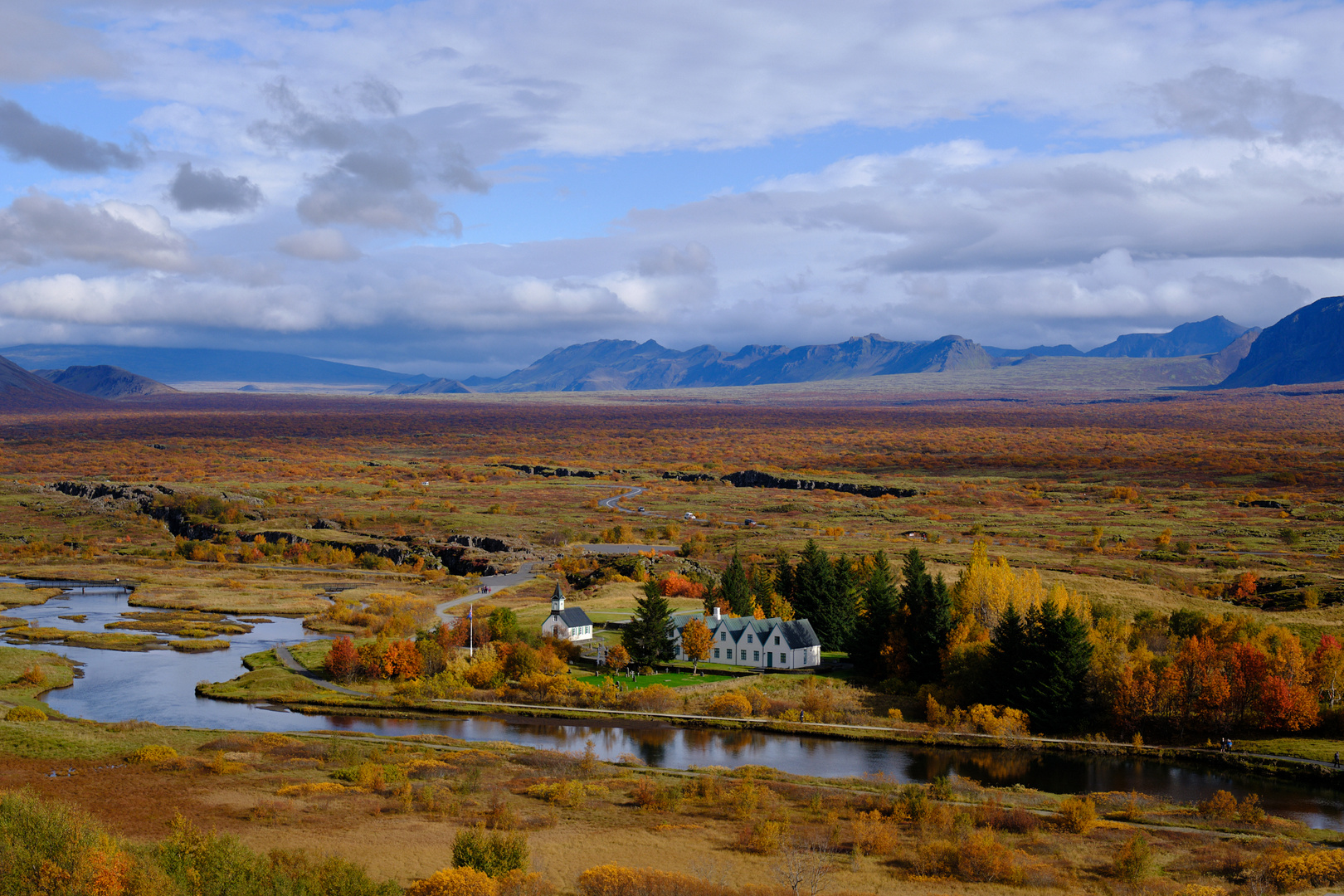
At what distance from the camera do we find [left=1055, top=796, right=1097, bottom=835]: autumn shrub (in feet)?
Result: 129

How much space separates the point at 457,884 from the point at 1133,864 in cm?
2063

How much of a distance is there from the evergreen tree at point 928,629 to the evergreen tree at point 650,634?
47.1 feet

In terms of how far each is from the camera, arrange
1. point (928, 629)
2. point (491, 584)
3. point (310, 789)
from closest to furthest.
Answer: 1. point (310, 789)
2. point (928, 629)
3. point (491, 584)

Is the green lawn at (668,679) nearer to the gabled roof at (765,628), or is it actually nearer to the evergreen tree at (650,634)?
the evergreen tree at (650,634)

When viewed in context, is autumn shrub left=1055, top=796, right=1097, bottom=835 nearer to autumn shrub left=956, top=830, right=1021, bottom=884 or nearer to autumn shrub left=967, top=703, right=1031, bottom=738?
autumn shrub left=956, top=830, right=1021, bottom=884

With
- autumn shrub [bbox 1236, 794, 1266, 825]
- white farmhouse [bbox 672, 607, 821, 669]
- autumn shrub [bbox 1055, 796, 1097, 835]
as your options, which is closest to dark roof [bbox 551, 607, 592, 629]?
white farmhouse [bbox 672, 607, 821, 669]

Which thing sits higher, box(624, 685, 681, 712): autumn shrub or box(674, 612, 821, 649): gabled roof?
box(674, 612, 821, 649): gabled roof

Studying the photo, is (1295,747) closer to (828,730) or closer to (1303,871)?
(1303,871)

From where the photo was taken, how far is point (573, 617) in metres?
71.6

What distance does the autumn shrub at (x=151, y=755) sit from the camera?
150 ft

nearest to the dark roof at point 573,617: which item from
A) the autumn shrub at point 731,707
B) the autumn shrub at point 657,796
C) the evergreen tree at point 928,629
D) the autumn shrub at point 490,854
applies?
the autumn shrub at point 731,707

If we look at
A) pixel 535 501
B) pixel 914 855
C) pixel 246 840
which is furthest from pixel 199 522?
pixel 914 855

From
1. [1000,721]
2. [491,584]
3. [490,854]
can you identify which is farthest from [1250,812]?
[491,584]

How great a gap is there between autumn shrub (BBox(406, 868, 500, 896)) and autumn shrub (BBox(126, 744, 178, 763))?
20511mm
